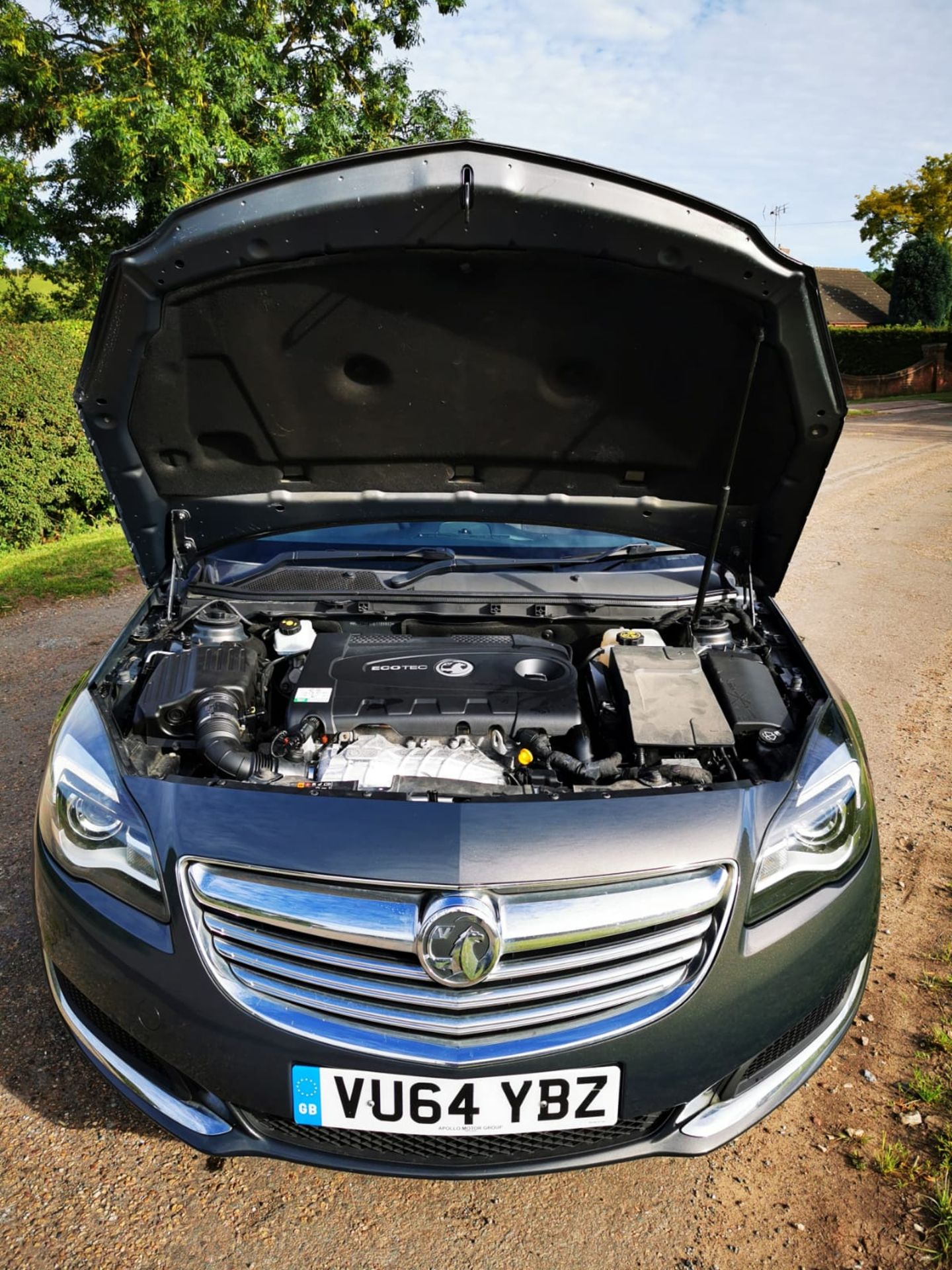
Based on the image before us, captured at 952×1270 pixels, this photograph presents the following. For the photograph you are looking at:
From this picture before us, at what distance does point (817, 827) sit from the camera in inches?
72.7

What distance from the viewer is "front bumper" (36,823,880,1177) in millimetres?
1578

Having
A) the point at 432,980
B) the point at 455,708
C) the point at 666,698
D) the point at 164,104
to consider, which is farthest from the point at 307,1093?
the point at 164,104

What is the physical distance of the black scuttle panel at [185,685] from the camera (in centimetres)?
226

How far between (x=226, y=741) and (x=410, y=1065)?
0.97m

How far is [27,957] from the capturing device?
2596 mm

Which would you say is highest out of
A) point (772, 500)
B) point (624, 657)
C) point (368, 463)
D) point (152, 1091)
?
point (368, 463)

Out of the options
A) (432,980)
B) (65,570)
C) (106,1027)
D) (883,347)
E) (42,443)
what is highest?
(883,347)

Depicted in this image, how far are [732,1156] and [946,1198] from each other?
1.48ft

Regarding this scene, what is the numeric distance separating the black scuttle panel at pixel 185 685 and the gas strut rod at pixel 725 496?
1358 mm

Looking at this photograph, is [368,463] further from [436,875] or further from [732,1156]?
[732,1156]

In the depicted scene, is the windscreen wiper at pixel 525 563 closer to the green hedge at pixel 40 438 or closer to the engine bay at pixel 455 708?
the engine bay at pixel 455 708

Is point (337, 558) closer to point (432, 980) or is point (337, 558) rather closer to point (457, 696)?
point (457, 696)

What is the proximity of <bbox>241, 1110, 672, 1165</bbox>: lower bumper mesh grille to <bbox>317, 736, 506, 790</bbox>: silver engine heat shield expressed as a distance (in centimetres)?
73

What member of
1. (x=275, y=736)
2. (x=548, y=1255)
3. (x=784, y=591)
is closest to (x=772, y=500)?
(x=275, y=736)
